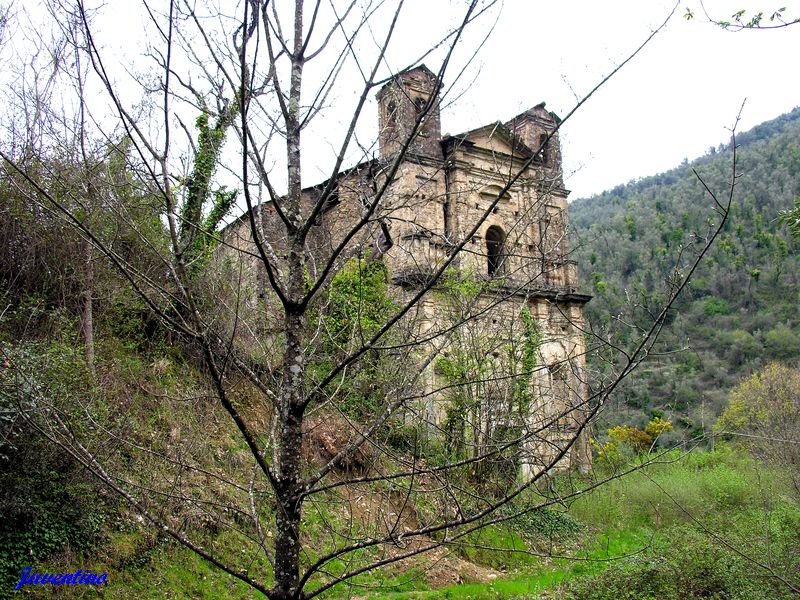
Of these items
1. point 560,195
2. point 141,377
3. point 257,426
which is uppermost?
point 560,195

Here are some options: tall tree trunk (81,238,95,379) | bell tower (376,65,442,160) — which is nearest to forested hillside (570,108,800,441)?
tall tree trunk (81,238,95,379)

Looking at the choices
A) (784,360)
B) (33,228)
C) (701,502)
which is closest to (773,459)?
(701,502)

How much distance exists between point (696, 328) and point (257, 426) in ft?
148

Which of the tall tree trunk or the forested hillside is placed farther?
the forested hillside

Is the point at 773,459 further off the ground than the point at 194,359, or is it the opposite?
the point at 194,359

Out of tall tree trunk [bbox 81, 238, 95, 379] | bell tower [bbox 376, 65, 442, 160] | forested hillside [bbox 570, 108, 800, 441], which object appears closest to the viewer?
bell tower [bbox 376, 65, 442, 160]

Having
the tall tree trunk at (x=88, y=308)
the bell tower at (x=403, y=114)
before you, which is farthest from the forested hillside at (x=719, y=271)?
the bell tower at (x=403, y=114)

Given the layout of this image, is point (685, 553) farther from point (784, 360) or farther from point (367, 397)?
point (784, 360)

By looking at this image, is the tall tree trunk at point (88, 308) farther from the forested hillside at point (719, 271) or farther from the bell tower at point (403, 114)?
the forested hillside at point (719, 271)

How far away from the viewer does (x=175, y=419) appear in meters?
10.6

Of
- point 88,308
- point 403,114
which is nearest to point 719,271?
point 88,308

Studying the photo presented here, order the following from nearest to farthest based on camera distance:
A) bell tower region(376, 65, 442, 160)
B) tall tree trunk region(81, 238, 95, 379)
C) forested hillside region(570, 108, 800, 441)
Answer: bell tower region(376, 65, 442, 160)
tall tree trunk region(81, 238, 95, 379)
forested hillside region(570, 108, 800, 441)

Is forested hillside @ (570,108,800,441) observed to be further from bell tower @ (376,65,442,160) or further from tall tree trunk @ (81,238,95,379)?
bell tower @ (376,65,442,160)

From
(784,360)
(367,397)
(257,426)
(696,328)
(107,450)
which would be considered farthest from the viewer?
(696,328)
